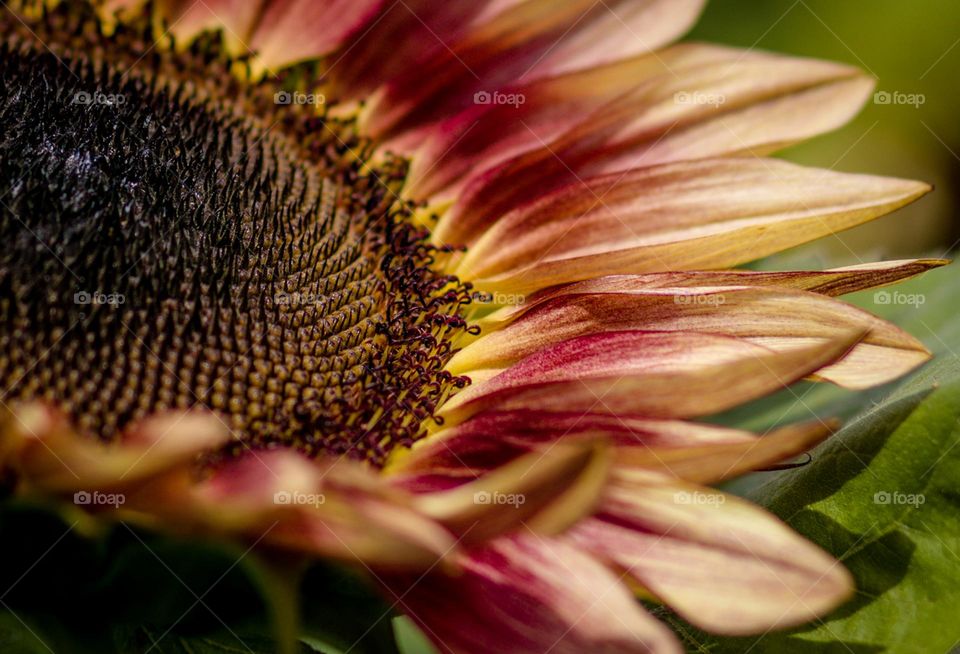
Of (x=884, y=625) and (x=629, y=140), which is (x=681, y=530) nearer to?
(x=884, y=625)

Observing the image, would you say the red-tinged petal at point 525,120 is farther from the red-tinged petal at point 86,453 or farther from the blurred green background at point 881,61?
the blurred green background at point 881,61

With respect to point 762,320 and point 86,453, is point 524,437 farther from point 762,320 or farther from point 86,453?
point 86,453

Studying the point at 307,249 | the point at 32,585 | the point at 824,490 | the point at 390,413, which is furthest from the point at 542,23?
the point at 32,585

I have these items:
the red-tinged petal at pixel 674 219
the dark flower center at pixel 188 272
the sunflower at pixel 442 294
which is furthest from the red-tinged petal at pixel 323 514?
the red-tinged petal at pixel 674 219

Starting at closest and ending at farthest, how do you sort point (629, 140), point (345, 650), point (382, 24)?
point (345, 650)
point (629, 140)
point (382, 24)

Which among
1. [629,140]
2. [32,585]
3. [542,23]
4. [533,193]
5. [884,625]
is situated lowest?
[32,585]

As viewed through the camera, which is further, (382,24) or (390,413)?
(382,24)

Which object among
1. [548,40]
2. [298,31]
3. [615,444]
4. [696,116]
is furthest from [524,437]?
[298,31]
